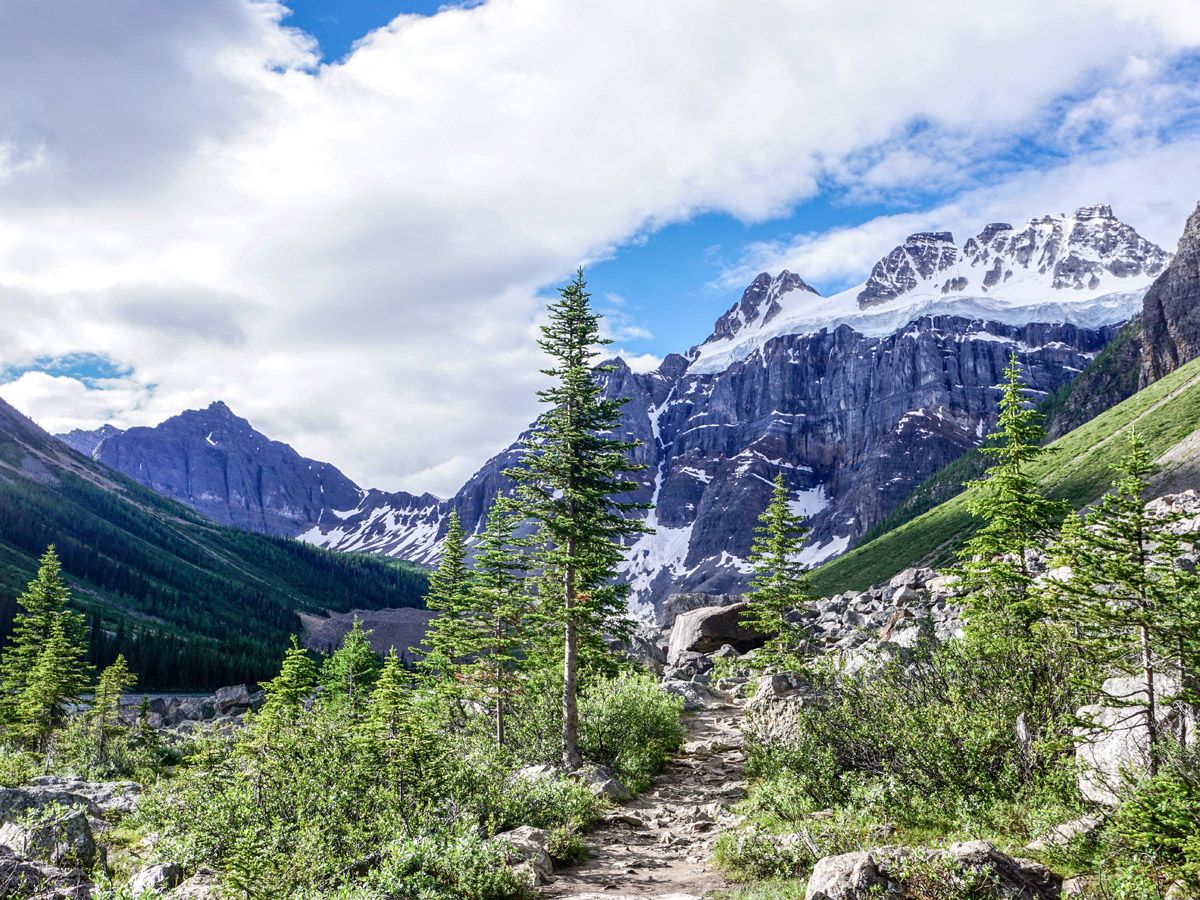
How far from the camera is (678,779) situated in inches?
882

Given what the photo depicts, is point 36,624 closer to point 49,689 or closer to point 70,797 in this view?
point 49,689

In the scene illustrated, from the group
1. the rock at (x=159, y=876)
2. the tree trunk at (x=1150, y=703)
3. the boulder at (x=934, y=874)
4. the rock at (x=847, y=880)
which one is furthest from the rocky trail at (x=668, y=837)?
the tree trunk at (x=1150, y=703)

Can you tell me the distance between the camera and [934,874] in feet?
29.3

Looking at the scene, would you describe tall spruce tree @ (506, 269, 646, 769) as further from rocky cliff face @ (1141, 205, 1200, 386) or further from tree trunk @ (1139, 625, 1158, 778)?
rocky cliff face @ (1141, 205, 1200, 386)

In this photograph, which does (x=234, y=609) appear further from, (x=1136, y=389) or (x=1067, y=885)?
(x=1136, y=389)

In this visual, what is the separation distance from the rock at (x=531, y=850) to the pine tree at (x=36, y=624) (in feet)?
164

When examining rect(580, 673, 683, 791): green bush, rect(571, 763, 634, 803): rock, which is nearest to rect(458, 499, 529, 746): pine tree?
rect(580, 673, 683, 791): green bush

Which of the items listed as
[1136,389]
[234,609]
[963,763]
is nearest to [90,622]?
[234,609]

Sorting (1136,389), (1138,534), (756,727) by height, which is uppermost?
(1136,389)

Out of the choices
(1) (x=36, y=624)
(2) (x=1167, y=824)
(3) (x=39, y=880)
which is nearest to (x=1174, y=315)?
(2) (x=1167, y=824)

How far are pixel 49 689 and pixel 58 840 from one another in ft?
137

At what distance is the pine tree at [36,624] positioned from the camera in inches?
1925

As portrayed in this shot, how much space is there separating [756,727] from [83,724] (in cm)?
4982

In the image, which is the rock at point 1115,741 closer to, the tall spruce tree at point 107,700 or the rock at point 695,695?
the rock at point 695,695
